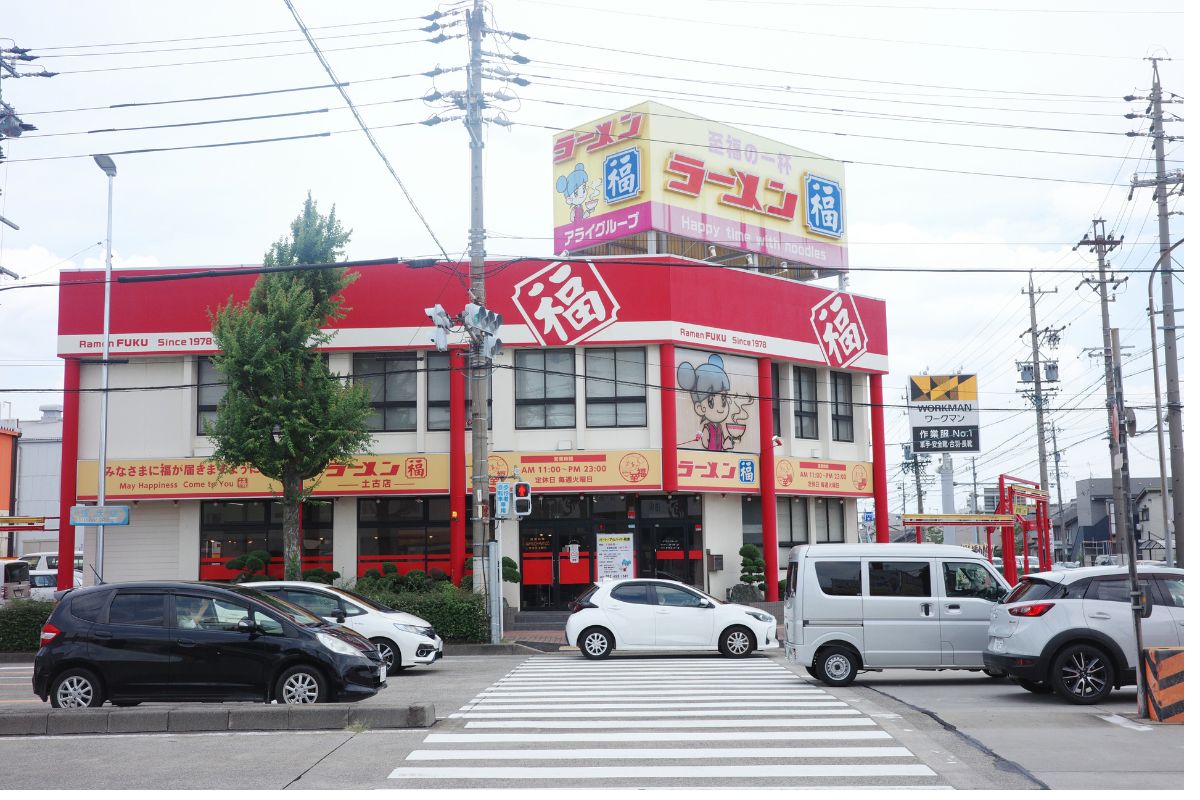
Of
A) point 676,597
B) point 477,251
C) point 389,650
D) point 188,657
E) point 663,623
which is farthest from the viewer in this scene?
point 477,251

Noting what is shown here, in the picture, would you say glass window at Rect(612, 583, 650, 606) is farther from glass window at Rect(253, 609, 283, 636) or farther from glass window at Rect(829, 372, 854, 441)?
glass window at Rect(829, 372, 854, 441)

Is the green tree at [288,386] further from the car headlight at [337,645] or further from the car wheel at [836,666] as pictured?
the car wheel at [836,666]

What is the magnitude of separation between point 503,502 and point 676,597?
4842mm

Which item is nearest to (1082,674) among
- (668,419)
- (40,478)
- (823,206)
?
(668,419)

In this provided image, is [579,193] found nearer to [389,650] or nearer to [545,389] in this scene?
[545,389]

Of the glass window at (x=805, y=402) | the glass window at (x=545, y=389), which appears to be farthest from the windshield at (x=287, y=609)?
the glass window at (x=805, y=402)

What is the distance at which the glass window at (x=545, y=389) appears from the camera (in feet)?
97.0

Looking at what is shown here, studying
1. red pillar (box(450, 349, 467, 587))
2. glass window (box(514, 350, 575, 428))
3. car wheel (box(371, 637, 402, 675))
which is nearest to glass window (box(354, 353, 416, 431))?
red pillar (box(450, 349, 467, 587))

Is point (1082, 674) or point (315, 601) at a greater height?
point (315, 601)

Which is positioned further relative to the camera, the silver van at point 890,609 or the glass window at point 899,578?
the glass window at point 899,578

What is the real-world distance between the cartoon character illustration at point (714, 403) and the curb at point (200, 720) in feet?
61.9

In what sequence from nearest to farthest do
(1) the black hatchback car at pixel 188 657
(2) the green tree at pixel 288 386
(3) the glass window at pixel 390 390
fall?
1. (1) the black hatchback car at pixel 188 657
2. (2) the green tree at pixel 288 386
3. (3) the glass window at pixel 390 390

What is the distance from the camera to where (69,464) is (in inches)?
1165
